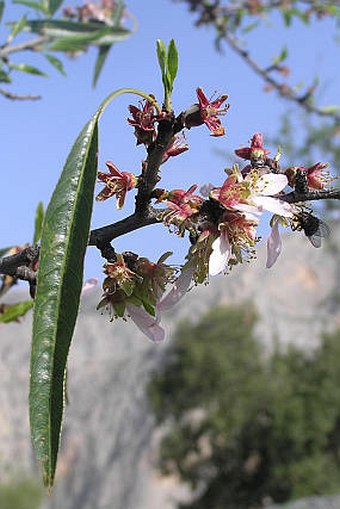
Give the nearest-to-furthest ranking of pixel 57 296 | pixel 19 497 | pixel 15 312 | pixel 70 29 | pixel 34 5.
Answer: pixel 57 296
pixel 15 312
pixel 70 29
pixel 34 5
pixel 19 497

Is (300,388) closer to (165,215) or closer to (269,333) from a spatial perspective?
(269,333)

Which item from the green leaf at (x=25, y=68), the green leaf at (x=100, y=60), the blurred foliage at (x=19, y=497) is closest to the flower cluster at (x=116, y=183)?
the green leaf at (x=100, y=60)

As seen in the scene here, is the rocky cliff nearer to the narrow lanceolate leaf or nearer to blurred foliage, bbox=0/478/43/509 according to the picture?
blurred foliage, bbox=0/478/43/509

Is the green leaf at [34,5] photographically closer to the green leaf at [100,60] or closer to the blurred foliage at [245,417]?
the green leaf at [100,60]

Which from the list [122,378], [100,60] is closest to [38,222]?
[100,60]

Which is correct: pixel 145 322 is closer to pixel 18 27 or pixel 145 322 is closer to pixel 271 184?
pixel 271 184

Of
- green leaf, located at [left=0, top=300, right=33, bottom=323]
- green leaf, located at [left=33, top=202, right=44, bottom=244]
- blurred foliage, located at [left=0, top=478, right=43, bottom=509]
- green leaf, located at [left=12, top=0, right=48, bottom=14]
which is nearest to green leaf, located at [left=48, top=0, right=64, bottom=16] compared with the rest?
green leaf, located at [left=12, top=0, right=48, bottom=14]
